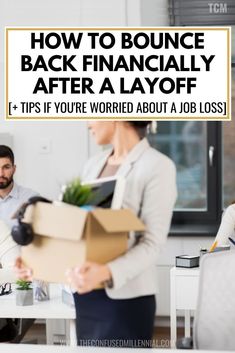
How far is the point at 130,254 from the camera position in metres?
1.27

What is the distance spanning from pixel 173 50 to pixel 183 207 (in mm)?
436

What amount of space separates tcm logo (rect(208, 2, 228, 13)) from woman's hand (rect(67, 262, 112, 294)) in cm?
101

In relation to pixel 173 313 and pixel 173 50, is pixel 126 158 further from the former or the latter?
pixel 173 313

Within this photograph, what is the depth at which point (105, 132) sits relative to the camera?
1.34m

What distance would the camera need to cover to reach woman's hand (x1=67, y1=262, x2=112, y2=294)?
1233mm

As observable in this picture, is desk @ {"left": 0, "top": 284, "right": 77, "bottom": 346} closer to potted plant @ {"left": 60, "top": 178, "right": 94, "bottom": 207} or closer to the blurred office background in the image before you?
the blurred office background

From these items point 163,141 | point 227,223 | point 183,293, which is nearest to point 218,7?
point 163,141

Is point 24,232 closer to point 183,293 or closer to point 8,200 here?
point 8,200

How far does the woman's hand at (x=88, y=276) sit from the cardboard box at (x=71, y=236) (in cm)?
1

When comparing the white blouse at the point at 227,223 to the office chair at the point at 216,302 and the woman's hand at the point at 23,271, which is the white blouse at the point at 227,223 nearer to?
the office chair at the point at 216,302

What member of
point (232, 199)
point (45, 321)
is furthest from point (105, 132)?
point (45, 321)

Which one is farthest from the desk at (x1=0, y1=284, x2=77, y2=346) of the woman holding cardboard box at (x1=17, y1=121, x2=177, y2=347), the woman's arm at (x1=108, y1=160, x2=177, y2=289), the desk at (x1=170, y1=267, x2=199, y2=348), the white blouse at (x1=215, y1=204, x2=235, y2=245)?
the woman's arm at (x1=108, y1=160, x2=177, y2=289)

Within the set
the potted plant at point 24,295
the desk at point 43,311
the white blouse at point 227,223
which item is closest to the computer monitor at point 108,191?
the white blouse at point 227,223

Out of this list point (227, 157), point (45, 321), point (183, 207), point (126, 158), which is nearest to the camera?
point (126, 158)
